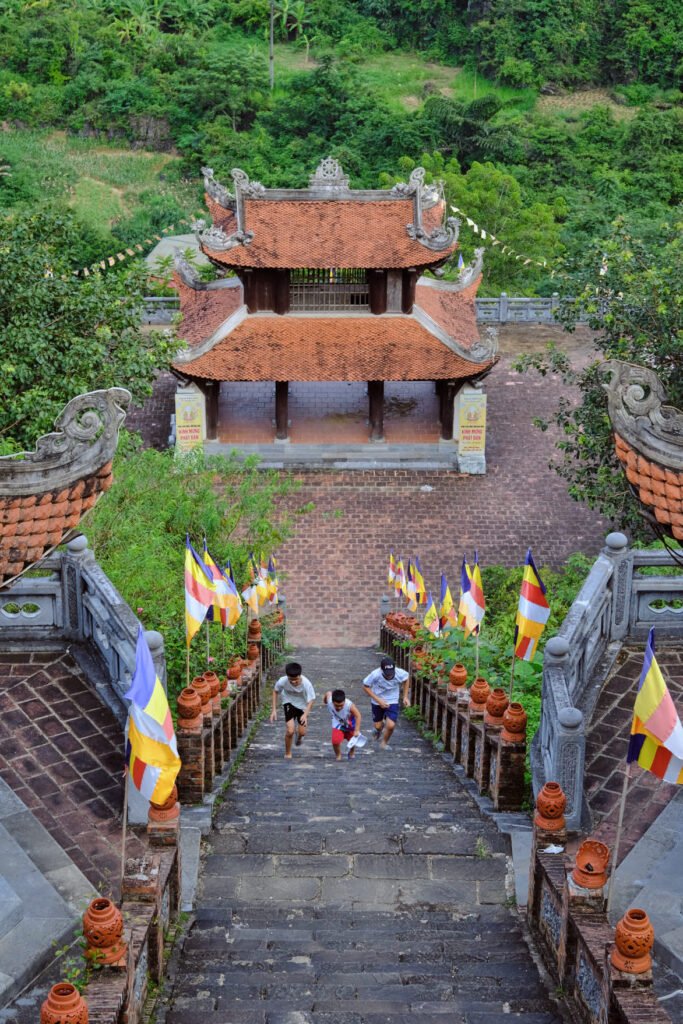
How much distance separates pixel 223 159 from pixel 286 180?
367 centimetres

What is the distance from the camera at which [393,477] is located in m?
35.0

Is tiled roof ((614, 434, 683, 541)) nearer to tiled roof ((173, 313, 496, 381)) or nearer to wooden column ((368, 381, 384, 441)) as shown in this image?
tiled roof ((173, 313, 496, 381))

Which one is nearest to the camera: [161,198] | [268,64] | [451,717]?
[451,717]

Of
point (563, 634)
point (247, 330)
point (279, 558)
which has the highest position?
point (563, 634)

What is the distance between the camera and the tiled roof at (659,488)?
11008mm

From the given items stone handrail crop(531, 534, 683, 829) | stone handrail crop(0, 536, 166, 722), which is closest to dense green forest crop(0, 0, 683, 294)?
stone handrail crop(531, 534, 683, 829)

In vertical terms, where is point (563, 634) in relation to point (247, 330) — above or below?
above

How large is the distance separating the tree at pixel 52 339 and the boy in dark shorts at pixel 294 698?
7746 millimetres

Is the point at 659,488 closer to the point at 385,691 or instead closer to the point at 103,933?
the point at 103,933

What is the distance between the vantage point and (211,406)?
35406 mm

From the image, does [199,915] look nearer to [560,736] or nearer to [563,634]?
[560,736]

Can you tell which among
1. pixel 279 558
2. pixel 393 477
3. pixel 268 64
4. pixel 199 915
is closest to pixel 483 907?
pixel 199 915

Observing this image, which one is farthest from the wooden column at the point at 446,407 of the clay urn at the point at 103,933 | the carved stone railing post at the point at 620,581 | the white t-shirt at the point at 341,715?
the clay urn at the point at 103,933

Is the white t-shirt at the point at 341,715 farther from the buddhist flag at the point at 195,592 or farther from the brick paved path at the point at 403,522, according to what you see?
the brick paved path at the point at 403,522
